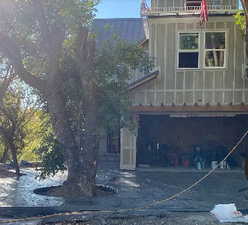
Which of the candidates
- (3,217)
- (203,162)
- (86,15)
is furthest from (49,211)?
(203,162)

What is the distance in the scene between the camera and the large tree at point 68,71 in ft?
39.0

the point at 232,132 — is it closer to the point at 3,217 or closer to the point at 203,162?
the point at 203,162

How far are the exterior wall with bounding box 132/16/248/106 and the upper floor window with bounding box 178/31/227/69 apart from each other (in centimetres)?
17

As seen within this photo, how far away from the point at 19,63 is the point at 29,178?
17.9 feet

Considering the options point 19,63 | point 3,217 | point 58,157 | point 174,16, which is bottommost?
point 3,217

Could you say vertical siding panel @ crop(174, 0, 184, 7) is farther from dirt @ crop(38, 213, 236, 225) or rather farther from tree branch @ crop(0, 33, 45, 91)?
dirt @ crop(38, 213, 236, 225)

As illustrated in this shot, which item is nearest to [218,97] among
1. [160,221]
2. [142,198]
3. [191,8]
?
[191,8]

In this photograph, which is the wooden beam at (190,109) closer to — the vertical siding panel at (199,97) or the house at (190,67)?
the house at (190,67)

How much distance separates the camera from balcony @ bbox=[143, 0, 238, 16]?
17545 millimetres

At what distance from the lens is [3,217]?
977cm

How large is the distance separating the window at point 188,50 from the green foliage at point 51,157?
6.83 m

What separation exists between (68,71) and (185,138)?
10132 millimetres

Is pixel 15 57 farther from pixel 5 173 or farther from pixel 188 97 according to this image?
pixel 188 97

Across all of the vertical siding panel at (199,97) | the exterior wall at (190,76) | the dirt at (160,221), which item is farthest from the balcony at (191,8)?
the dirt at (160,221)
